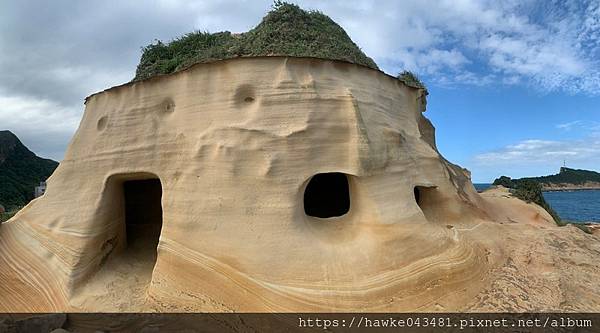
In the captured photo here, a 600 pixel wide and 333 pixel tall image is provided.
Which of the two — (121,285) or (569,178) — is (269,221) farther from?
(569,178)

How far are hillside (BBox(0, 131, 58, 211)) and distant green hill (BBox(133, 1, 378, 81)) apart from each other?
96.7 ft

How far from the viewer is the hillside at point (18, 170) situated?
33.7 metres

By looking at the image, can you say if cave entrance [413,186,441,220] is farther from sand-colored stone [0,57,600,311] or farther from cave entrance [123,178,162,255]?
cave entrance [123,178,162,255]

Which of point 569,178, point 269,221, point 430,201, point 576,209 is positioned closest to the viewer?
point 269,221

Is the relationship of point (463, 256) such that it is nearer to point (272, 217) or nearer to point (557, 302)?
point (557, 302)

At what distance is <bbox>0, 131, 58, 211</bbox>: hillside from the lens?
110 feet

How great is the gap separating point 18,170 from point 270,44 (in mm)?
42263

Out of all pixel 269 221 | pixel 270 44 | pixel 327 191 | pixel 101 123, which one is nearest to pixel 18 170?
pixel 101 123

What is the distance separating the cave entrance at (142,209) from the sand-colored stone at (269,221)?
0.99 meters

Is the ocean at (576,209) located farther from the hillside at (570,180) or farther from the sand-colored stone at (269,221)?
the sand-colored stone at (269,221)

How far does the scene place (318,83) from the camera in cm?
608

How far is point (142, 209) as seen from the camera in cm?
859

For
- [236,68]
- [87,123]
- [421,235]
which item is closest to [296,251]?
[421,235]

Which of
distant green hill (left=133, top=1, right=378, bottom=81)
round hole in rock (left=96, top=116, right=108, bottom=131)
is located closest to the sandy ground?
round hole in rock (left=96, top=116, right=108, bottom=131)
